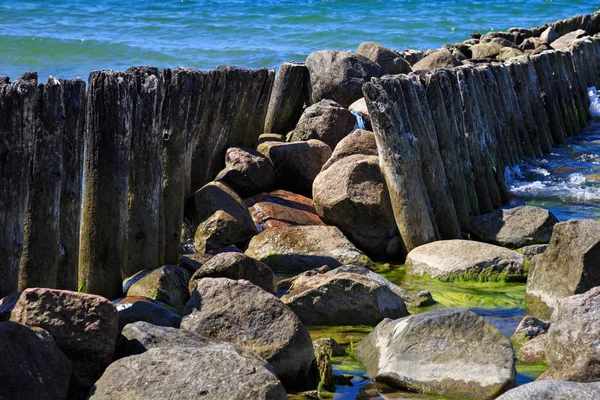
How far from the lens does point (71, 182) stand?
24.7ft

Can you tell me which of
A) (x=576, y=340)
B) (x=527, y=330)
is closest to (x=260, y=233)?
(x=527, y=330)

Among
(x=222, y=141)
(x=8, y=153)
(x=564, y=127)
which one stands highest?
(x=8, y=153)

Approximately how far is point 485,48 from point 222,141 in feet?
38.0

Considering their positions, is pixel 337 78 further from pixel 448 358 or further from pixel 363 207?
pixel 448 358

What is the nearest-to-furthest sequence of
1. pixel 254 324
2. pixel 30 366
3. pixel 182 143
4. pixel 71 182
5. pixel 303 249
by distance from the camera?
pixel 30 366 < pixel 254 324 < pixel 71 182 < pixel 182 143 < pixel 303 249

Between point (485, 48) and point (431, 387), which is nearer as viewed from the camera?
point (431, 387)

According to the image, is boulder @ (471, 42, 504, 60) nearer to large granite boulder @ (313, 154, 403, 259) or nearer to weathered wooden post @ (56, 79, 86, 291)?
large granite boulder @ (313, 154, 403, 259)

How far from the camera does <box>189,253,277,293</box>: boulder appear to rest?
782 centimetres

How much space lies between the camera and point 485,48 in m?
21.6

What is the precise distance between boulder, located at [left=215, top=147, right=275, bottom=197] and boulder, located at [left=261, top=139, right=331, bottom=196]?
25 centimetres

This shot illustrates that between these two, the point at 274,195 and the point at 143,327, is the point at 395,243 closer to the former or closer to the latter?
the point at 274,195

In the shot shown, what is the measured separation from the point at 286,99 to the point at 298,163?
2.59 m

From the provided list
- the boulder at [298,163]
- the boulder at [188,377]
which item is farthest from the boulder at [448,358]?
the boulder at [298,163]

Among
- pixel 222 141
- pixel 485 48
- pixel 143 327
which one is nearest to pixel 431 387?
pixel 143 327
